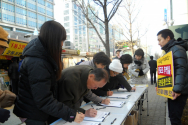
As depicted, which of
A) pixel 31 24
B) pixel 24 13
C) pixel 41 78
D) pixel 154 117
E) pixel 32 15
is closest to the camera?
pixel 41 78

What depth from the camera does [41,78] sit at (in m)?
1.21

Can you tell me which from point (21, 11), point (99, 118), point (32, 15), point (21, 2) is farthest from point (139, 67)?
point (32, 15)

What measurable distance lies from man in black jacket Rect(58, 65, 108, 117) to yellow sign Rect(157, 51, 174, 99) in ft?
3.00

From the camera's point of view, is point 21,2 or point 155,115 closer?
point 155,115

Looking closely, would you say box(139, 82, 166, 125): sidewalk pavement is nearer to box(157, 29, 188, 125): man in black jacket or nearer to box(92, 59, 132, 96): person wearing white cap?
box(92, 59, 132, 96): person wearing white cap

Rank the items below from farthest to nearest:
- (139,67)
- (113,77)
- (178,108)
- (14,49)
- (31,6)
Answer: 1. (31,6)
2. (14,49)
3. (139,67)
4. (113,77)
5. (178,108)

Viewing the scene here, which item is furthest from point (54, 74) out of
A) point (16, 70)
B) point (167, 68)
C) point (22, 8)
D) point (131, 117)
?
point (22, 8)

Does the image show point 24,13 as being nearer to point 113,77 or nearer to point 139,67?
point 139,67

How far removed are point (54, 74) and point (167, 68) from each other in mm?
1543

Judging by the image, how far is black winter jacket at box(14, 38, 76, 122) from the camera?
1.22 metres

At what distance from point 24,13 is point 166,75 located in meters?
34.3

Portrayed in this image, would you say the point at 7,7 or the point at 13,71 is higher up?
the point at 7,7

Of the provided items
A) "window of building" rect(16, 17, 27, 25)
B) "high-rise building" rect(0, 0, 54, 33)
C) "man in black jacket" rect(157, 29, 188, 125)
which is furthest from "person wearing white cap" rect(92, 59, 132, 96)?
"window of building" rect(16, 17, 27, 25)

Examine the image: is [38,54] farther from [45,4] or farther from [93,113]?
[45,4]
